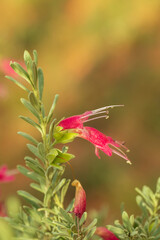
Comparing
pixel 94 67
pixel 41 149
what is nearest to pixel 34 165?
pixel 41 149

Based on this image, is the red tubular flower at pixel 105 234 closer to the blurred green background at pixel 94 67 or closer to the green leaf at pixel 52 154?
the green leaf at pixel 52 154

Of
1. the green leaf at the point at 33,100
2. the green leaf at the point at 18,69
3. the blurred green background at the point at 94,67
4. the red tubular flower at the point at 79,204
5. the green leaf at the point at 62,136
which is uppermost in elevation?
the blurred green background at the point at 94,67

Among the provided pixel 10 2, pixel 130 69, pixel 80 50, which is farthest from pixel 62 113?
pixel 10 2

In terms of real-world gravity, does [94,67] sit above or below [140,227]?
above

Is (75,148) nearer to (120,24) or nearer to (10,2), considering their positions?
(120,24)

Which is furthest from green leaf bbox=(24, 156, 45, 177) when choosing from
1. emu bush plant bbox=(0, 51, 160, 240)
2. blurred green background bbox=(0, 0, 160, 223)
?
blurred green background bbox=(0, 0, 160, 223)

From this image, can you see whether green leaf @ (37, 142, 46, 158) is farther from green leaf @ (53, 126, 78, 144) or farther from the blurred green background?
the blurred green background

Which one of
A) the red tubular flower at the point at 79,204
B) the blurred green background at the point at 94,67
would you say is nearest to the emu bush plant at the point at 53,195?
the red tubular flower at the point at 79,204

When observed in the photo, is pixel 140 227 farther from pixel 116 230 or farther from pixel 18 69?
pixel 18 69
